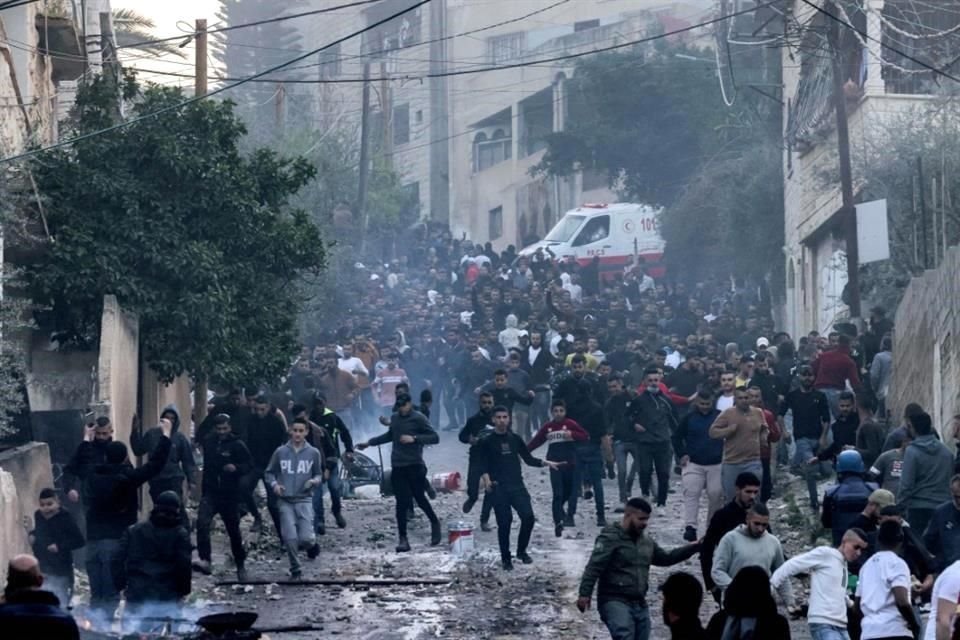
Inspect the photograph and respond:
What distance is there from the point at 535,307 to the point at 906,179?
8.74 meters

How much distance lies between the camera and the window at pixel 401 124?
81.3 meters

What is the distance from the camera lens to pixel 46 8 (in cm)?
2644

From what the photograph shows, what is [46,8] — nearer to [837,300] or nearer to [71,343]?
[71,343]

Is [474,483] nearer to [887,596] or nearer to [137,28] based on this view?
[887,596]

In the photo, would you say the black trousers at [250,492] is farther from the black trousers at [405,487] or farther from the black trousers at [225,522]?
the black trousers at [405,487]

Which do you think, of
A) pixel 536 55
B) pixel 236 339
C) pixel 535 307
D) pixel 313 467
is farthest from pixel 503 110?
pixel 313 467

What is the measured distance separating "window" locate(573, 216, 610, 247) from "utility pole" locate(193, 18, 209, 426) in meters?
20.2

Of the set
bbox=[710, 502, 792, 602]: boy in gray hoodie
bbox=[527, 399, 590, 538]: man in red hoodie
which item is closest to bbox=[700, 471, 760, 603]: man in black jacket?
bbox=[710, 502, 792, 602]: boy in gray hoodie

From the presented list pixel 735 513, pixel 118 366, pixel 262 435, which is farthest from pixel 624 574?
pixel 118 366

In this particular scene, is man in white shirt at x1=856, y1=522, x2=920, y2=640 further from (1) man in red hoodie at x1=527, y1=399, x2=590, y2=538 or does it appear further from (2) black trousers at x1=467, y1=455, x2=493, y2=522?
(1) man in red hoodie at x1=527, y1=399, x2=590, y2=538

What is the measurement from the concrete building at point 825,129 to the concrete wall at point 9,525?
51.9 ft

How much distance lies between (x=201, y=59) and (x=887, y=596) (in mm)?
18946

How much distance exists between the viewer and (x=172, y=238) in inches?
868

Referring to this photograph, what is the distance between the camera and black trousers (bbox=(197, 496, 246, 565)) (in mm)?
17656
